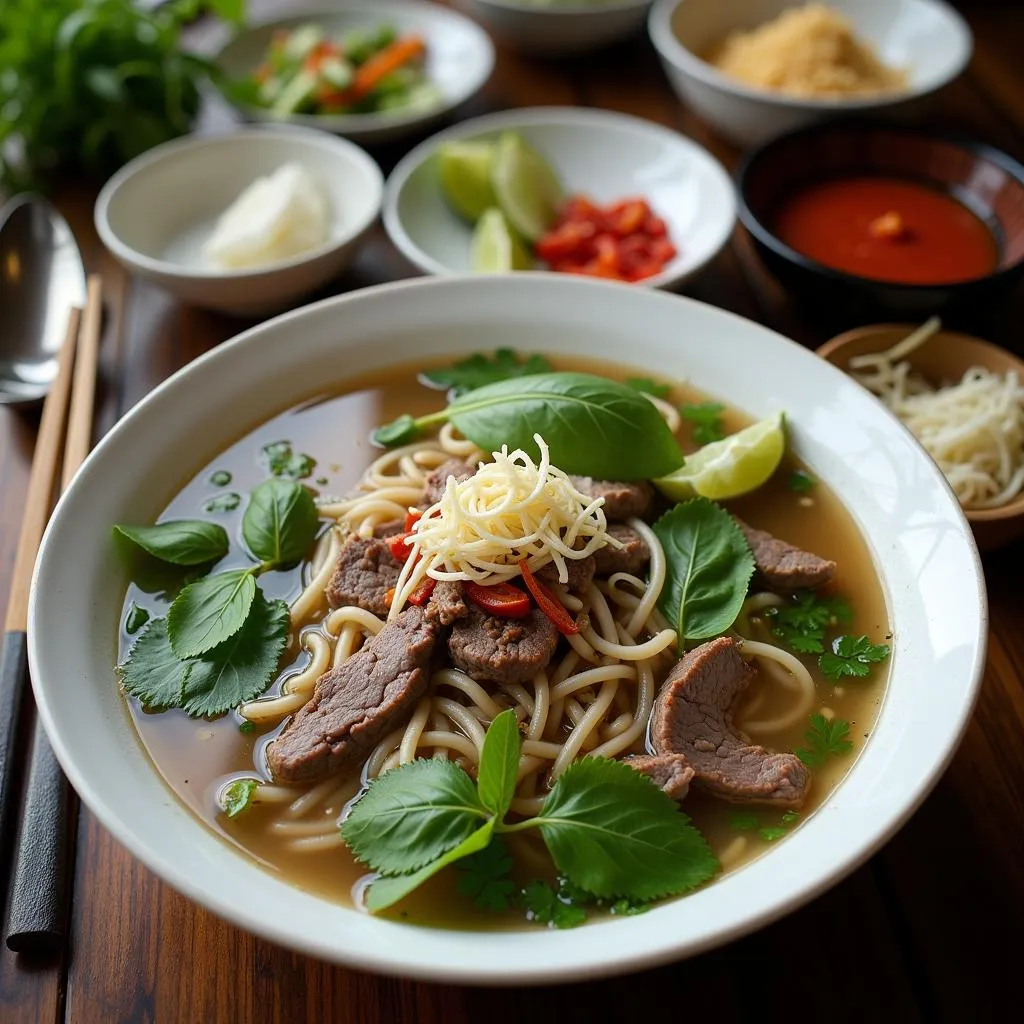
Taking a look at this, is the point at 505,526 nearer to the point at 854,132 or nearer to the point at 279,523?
the point at 279,523

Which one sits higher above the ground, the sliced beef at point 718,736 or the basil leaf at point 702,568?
the basil leaf at point 702,568

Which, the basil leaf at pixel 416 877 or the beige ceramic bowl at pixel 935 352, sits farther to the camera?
the beige ceramic bowl at pixel 935 352

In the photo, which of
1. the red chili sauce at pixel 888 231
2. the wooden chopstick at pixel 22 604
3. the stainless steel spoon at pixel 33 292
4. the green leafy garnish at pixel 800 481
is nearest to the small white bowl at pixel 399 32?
the stainless steel spoon at pixel 33 292

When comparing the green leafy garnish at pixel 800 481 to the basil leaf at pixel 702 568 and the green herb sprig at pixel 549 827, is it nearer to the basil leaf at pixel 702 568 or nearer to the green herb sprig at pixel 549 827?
the basil leaf at pixel 702 568

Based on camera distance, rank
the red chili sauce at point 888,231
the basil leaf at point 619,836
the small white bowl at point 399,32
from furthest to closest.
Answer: the small white bowl at point 399,32 < the red chili sauce at point 888,231 < the basil leaf at point 619,836

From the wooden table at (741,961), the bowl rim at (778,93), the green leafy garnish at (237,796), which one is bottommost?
the wooden table at (741,961)

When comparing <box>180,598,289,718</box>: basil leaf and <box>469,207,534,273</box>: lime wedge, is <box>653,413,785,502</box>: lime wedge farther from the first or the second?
<box>469,207,534,273</box>: lime wedge
